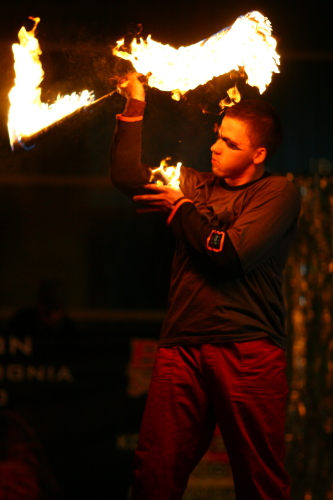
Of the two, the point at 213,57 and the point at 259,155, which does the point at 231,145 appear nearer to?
the point at 259,155

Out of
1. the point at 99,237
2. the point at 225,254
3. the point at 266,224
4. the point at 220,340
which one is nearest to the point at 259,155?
the point at 266,224

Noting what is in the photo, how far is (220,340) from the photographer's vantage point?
6.51 feet

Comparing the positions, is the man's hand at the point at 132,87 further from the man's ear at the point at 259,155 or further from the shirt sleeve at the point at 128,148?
the man's ear at the point at 259,155

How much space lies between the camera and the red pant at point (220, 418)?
6.39 feet

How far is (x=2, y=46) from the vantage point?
314 cm

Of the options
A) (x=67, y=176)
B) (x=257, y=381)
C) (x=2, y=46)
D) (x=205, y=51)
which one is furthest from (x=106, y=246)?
(x=257, y=381)

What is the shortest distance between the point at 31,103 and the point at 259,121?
926 millimetres

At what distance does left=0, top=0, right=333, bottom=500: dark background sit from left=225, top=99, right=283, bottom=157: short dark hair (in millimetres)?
883

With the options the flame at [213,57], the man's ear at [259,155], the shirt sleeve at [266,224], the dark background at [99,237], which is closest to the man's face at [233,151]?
the man's ear at [259,155]

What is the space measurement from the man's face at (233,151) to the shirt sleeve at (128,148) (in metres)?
0.29

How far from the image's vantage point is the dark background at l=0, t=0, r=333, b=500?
10.8 feet

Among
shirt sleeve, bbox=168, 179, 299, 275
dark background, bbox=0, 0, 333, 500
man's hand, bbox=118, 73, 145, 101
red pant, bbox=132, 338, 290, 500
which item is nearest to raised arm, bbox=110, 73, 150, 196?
man's hand, bbox=118, 73, 145, 101

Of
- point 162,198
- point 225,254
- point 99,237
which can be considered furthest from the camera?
point 99,237

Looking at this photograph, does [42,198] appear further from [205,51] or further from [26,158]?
[205,51]
